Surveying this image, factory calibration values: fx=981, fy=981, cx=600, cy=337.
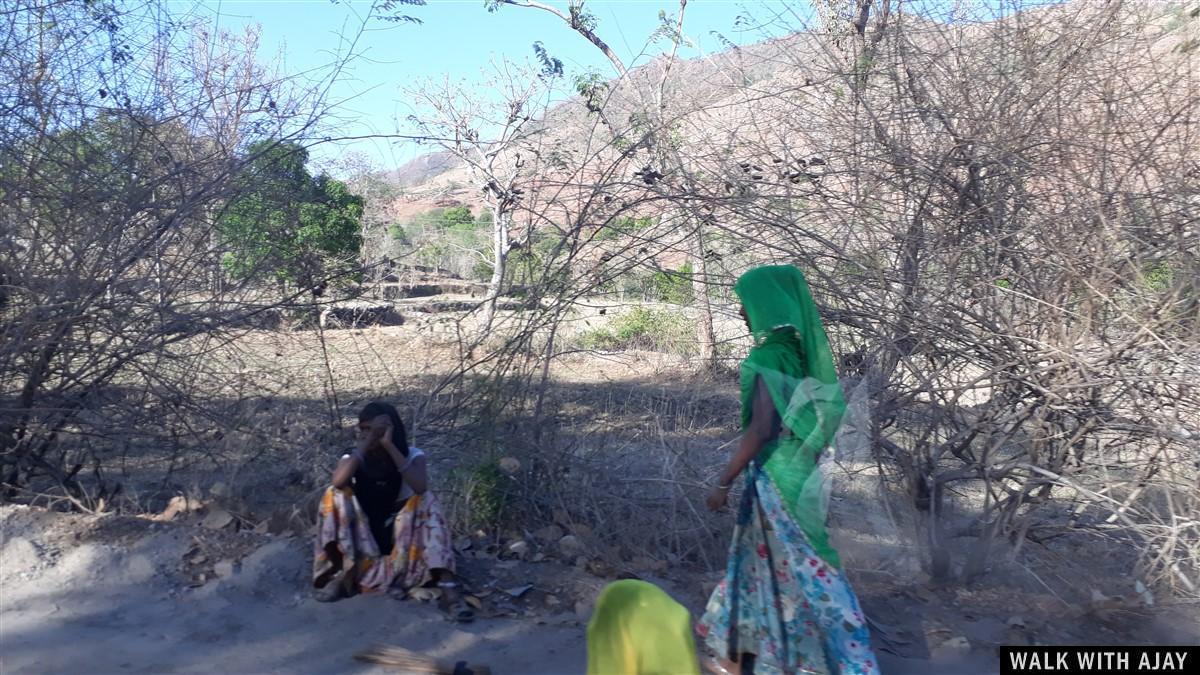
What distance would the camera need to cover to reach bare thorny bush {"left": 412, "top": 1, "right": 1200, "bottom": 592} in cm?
461

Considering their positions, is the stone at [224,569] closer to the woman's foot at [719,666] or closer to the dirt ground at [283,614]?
the dirt ground at [283,614]

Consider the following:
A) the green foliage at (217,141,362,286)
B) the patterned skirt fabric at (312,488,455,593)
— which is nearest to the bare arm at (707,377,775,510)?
the patterned skirt fabric at (312,488,455,593)

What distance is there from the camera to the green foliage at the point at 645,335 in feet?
27.3

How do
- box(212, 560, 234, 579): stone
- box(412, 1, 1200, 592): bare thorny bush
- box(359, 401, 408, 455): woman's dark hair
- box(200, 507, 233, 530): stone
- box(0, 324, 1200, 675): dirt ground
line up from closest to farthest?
1. box(0, 324, 1200, 675): dirt ground
2. box(359, 401, 408, 455): woman's dark hair
3. box(212, 560, 234, 579): stone
4. box(412, 1, 1200, 592): bare thorny bush
5. box(200, 507, 233, 530): stone

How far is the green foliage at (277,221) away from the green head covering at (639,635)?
14.1 ft

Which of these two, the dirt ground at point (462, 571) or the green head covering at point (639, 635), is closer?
the green head covering at point (639, 635)

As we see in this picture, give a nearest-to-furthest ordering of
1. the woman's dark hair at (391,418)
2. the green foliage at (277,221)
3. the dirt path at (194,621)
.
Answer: the dirt path at (194,621), the woman's dark hair at (391,418), the green foliage at (277,221)

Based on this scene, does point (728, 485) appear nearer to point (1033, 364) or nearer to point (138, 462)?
point (1033, 364)

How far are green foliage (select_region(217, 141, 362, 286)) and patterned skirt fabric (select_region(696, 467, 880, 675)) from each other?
3.43 meters

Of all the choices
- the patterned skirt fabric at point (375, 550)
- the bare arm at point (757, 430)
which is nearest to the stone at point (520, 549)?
the patterned skirt fabric at point (375, 550)

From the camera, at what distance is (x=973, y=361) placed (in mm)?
4844

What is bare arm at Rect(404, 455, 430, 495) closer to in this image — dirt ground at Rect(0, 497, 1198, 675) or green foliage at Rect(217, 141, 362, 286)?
dirt ground at Rect(0, 497, 1198, 675)

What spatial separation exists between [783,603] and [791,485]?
0.43 metres

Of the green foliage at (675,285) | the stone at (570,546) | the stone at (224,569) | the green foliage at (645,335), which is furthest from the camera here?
the green foliage at (645,335)
